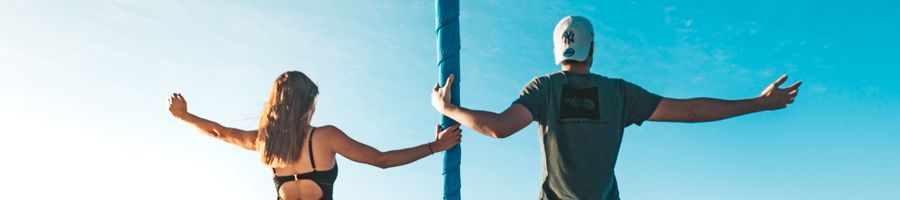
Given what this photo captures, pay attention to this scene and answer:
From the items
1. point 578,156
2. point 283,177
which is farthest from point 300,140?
point 578,156

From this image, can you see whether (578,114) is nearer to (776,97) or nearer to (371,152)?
(776,97)

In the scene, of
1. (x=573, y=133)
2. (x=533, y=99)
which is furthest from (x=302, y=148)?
(x=573, y=133)

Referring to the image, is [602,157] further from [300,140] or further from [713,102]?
[300,140]

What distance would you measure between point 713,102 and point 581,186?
134cm

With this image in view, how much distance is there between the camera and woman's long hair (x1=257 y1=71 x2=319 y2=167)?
7883 millimetres

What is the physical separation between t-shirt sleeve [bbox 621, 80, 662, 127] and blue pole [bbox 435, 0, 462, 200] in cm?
208

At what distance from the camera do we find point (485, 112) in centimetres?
693

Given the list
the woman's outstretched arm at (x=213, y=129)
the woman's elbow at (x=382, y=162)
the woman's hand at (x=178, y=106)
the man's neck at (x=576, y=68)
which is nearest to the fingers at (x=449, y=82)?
the woman's elbow at (x=382, y=162)

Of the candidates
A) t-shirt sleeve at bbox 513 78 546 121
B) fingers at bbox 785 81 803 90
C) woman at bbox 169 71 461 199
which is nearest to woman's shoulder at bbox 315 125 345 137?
woman at bbox 169 71 461 199

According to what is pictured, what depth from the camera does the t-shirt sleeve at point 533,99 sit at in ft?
22.9

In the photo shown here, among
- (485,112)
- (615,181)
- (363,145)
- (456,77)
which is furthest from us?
(456,77)

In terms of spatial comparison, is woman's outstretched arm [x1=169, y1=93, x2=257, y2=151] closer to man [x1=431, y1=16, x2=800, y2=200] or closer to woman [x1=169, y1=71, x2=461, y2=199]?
woman [x1=169, y1=71, x2=461, y2=199]

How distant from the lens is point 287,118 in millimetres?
7941

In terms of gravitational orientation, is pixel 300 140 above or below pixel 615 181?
above
